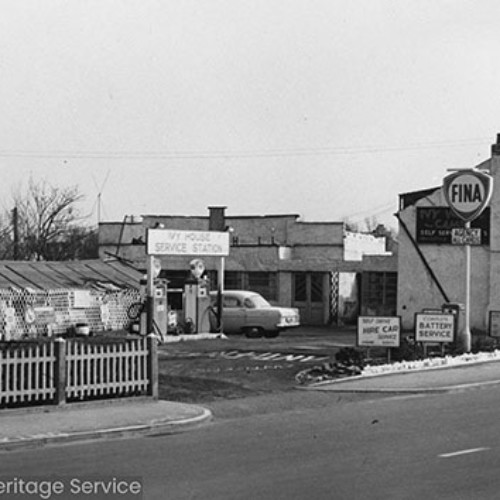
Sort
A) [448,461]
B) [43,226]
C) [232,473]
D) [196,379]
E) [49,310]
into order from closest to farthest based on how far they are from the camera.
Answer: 1. [232,473]
2. [448,461]
3. [196,379]
4. [49,310]
5. [43,226]

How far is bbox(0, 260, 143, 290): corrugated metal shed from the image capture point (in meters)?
34.6

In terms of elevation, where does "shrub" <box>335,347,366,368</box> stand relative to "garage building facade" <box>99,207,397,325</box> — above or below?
below

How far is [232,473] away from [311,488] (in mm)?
1161

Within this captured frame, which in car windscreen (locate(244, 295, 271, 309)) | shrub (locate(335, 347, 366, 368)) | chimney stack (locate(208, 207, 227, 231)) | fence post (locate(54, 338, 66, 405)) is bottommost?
shrub (locate(335, 347, 366, 368))

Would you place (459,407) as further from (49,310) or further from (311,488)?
(49,310)

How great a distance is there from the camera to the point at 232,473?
449 inches

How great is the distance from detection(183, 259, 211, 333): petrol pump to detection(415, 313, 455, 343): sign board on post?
10.1m

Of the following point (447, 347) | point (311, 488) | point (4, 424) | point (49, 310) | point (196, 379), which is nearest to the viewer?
point (311, 488)

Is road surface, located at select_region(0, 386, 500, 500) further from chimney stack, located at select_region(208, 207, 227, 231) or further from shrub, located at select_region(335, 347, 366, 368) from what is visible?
chimney stack, located at select_region(208, 207, 227, 231)

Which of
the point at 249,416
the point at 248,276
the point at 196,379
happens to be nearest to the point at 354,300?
the point at 248,276

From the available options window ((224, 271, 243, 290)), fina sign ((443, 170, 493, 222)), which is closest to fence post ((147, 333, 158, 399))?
fina sign ((443, 170, 493, 222))

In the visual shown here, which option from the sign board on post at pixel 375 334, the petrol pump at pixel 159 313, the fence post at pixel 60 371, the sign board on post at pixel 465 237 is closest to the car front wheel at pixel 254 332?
the petrol pump at pixel 159 313

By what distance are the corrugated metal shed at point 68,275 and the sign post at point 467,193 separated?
13.5m

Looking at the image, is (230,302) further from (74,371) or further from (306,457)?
(306,457)
